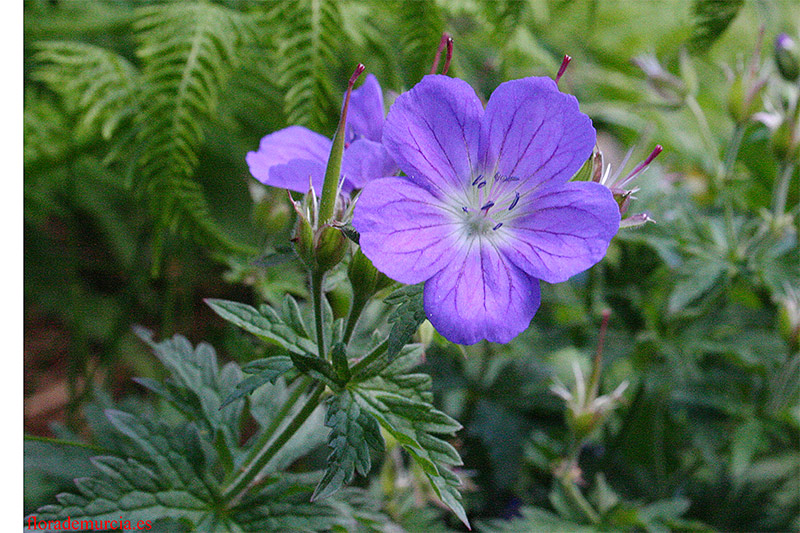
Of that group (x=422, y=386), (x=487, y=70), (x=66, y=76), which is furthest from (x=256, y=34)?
(x=422, y=386)

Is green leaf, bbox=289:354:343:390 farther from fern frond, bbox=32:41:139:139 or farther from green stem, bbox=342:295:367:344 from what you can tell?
fern frond, bbox=32:41:139:139

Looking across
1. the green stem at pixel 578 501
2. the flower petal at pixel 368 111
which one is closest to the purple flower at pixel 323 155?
the flower petal at pixel 368 111

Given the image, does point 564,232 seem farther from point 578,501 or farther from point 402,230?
point 578,501

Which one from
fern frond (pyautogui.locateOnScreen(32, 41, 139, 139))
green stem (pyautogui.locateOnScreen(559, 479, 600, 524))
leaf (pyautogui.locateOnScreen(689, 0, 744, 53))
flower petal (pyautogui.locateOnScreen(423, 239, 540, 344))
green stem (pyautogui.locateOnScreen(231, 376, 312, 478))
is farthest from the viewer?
leaf (pyautogui.locateOnScreen(689, 0, 744, 53))

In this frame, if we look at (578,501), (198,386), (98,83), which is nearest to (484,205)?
(198,386)

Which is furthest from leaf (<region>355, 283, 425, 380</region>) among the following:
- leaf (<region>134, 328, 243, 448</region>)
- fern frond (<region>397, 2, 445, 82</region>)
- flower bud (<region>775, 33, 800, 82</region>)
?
flower bud (<region>775, 33, 800, 82</region>)

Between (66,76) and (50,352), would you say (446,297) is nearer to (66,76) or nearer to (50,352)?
(66,76)
